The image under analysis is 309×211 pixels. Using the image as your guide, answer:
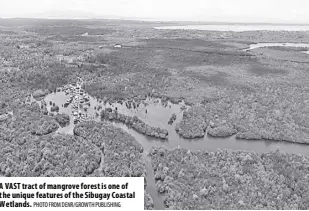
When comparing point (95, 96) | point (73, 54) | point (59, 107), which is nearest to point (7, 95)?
point (59, 107)

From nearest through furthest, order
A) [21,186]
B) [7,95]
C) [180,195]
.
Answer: [21,186] → [180,195] → [7,95]

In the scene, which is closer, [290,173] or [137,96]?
[290,173]

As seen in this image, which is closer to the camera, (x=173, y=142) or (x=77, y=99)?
(x=173, y=142)

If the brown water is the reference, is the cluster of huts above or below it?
above

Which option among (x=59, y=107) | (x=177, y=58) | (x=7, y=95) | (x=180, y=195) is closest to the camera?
(x=180, y=195)

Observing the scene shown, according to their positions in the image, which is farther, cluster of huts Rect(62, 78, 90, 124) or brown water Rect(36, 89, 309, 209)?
cluster of huts Rect(62, 78, 90, 124)

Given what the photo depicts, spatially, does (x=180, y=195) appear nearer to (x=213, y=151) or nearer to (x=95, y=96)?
(x=213, y=151)

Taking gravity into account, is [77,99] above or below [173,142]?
above

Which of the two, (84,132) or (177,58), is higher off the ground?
(177,58)

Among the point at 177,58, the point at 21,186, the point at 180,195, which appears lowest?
the point at 180,195

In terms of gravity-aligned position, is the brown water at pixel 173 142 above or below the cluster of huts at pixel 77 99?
below

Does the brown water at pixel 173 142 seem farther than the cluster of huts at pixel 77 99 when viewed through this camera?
No
